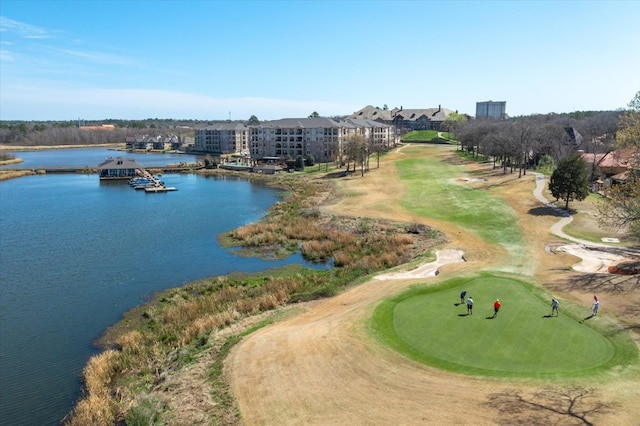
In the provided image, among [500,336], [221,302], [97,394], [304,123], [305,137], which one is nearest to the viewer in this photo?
[97,394]

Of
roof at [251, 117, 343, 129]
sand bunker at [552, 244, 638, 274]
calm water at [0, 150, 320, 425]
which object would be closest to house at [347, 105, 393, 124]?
roof at [251, 117, 343, 129]

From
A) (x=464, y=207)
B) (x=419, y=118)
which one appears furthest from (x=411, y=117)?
(x=464, y=207)

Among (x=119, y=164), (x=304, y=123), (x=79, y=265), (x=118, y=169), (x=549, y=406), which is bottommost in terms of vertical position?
(x=79, y=265)

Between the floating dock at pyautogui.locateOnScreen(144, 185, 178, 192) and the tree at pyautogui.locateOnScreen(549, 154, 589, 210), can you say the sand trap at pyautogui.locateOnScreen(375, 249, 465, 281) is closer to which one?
the tree at pyautogui.locateOnScreen(549, 154, 589, 210)

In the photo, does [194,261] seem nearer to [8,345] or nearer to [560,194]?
[8,345]

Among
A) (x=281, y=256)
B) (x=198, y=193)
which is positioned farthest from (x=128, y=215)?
(x=281, y=256)

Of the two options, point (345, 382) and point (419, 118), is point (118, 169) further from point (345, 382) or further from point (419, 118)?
point (419, 118)
